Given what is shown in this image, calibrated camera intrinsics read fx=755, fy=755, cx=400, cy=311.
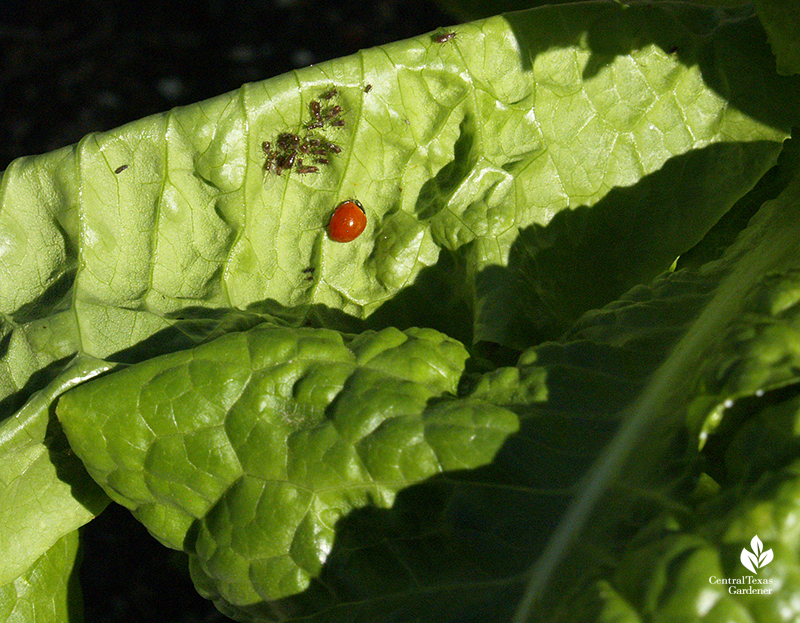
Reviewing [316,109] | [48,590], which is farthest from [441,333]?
[48,590]

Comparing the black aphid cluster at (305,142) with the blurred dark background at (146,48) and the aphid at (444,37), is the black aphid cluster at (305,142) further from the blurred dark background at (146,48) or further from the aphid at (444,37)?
the blurred dark background at (146,48)

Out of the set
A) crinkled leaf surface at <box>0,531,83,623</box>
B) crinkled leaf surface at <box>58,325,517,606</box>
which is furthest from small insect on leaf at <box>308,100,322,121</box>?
crinkled leaf surface at <box>0,531,83,623</box>

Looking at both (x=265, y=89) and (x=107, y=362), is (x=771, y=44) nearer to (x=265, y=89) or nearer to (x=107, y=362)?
(x=265, y=89)

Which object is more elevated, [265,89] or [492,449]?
[265,89]

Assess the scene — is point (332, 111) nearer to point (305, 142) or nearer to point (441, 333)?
point (305, 142)

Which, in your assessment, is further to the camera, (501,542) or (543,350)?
(543,350)

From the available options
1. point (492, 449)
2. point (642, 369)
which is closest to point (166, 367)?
point (492, 449)
